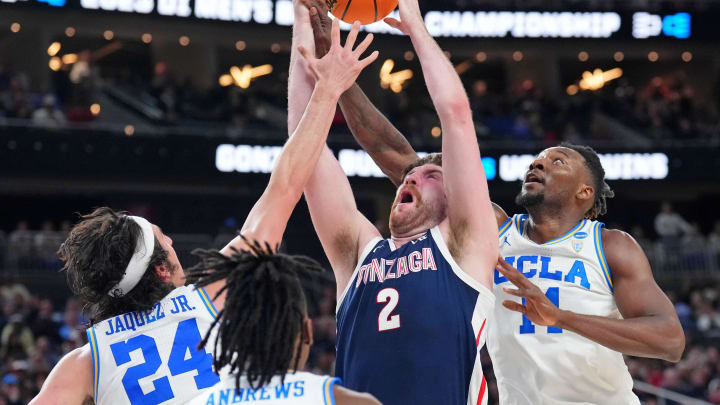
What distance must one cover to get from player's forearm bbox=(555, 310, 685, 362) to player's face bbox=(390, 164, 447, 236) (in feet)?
2.20

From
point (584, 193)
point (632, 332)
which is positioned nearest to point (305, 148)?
point (632, 332)

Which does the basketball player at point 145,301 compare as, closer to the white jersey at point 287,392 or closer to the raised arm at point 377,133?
the white jersey at point 287,392

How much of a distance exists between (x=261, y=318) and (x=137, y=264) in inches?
34.4

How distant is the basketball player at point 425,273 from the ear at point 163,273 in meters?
0.70

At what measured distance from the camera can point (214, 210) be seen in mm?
23484

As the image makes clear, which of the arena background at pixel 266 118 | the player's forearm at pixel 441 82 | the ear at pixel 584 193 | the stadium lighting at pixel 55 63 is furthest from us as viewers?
the stadium lighting at pixel 55 63

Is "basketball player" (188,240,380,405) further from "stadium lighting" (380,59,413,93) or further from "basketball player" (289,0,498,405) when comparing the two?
"stadium lighting" (380,59,413,93)

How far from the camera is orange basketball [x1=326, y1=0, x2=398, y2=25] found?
14.0 ft

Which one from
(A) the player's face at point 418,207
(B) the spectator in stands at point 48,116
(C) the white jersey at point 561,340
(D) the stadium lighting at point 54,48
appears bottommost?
(C) the white jersey at point 561,340

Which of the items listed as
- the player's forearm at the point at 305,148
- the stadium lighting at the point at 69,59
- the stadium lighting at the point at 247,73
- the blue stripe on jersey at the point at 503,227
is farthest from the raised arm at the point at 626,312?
the stadium lighting at the point at 69,59

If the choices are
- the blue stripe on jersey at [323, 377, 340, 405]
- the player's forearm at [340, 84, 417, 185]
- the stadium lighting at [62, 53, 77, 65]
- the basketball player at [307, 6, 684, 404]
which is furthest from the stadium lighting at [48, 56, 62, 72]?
the blue stripe on jersey at [323, 377, 340, 405]

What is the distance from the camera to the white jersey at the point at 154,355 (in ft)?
10.8

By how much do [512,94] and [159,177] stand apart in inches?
395

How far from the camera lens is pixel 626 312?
4.26 meters
